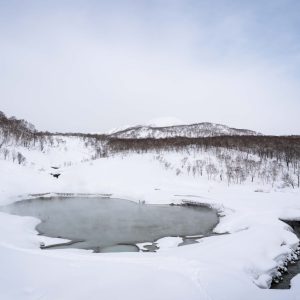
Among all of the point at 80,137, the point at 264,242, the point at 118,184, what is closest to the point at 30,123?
the point at 80,137

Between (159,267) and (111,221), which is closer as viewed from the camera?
(159,267)

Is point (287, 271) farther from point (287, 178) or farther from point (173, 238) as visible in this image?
point (287, 178)

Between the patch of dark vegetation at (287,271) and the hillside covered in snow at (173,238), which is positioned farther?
the patch of dark vegetation at (287,271)

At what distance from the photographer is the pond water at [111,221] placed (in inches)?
844

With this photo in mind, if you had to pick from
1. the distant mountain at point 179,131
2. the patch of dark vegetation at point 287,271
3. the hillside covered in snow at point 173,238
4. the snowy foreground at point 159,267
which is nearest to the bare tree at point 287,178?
the hillside covered in snow at point 173,238

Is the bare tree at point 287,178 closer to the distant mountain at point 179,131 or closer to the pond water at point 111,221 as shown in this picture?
the pond water at point 111,221

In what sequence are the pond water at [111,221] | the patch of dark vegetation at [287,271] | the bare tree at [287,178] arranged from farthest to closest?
the bare tree at [287,178], the pond water at [111,221], the patch of dark vegetation at [287,271]

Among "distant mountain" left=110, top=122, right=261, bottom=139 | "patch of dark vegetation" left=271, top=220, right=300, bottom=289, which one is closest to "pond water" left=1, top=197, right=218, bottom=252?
"patch of dark vegetation" left=271, top=220, right=300, bottom=289

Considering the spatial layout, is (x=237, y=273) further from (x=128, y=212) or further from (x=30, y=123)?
(x=30, y=123)

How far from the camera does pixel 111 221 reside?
1099 inches

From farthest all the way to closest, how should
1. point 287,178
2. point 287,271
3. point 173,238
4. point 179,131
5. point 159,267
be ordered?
point 179,131, point 287,178, point 173,238, point 287,271, point 159,267

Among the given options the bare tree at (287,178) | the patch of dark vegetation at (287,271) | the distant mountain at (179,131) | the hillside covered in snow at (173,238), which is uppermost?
the distant mountain at (179,131)

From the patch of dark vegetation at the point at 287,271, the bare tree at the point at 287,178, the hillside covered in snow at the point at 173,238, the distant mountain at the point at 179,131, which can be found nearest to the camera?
the hillside covered in snow at the point at 173,238

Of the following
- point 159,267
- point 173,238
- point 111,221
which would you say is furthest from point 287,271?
point 111,221
